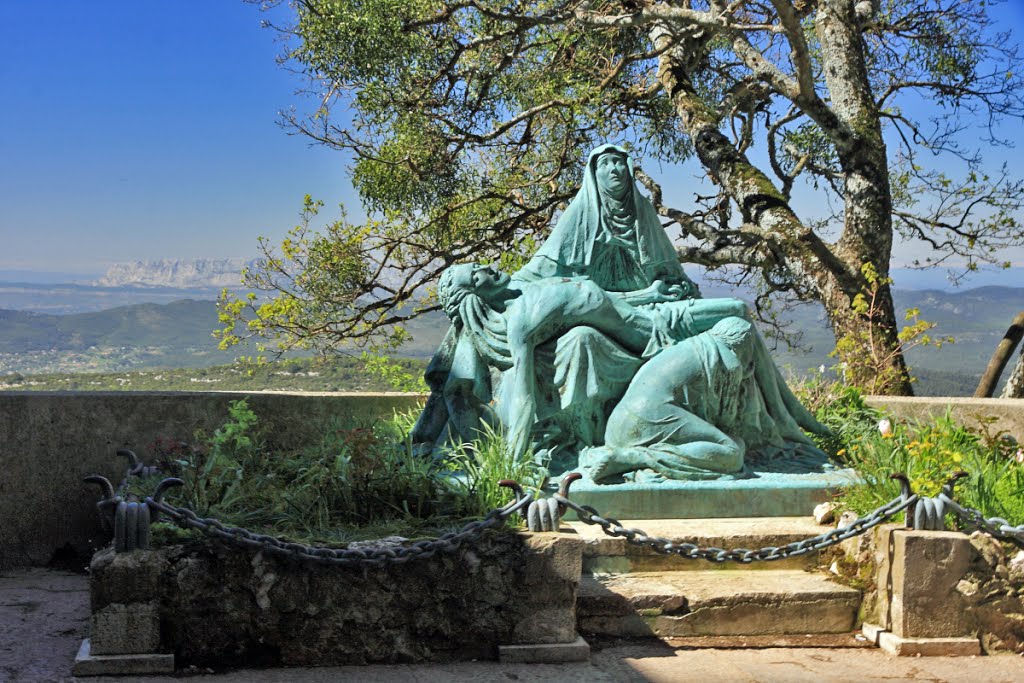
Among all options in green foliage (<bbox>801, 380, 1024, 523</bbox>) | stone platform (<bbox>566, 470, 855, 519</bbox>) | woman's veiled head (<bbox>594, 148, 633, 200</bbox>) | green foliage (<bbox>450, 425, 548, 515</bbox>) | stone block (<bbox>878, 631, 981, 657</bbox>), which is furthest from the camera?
woman's veiled head (<bbox>594, 148, 633, 200</bbox>)

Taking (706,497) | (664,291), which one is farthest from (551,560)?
(664,291)

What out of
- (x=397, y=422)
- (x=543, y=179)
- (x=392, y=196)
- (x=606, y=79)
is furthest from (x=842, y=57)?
(x=397, y=422)

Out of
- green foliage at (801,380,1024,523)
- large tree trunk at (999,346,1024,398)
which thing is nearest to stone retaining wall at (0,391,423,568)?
green foliage at (801,380,1024,523)

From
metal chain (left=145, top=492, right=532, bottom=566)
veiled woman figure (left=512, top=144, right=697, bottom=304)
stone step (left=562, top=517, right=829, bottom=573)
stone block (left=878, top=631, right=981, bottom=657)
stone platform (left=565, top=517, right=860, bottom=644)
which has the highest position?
veiled woman figure (left=512, top=144, right=697, bottom=304)

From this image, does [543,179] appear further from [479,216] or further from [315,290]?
[315,290]

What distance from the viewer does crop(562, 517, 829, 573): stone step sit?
16.6 feet

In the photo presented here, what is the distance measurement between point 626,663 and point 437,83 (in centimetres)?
918

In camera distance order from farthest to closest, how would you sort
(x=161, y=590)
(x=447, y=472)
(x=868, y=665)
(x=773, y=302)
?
(x=773, y=302)
(x=447, y=472)
(x=868, y=665)
(x=161, y=590)

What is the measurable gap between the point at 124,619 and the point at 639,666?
6.57 ft

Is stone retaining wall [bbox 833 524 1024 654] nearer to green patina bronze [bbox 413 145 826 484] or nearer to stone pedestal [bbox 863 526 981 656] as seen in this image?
stone pedestal [bbox 863 526 981 656]

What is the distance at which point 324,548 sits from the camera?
4.18 metres

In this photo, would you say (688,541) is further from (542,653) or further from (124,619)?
(124,619)

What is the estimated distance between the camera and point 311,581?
4.21 m

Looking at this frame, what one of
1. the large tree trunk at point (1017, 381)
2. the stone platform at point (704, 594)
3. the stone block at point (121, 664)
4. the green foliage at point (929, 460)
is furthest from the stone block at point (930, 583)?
the large tree trunk at point (1017, 381)
